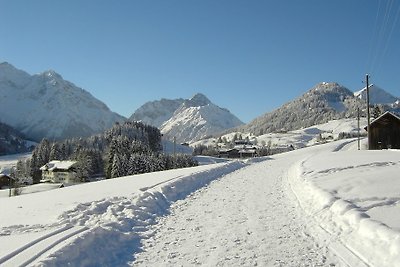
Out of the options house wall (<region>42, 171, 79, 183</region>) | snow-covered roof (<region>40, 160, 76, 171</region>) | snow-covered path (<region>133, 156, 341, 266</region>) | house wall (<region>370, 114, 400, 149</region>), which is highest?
house wall (<region>370, 114, 400, 149</region>)

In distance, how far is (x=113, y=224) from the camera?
1170cm

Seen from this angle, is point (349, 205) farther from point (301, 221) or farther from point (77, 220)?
point (77, 220)

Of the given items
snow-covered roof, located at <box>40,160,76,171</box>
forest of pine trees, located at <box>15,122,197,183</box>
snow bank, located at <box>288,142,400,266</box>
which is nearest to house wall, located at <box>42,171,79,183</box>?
snow-covered roof, located at <box>40,160,76,171</box>

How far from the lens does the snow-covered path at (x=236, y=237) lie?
8.41m

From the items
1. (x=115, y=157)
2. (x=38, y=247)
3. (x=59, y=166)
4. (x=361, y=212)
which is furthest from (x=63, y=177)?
(x=361, y=212)

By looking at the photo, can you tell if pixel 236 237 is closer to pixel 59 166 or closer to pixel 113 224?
pixel 113 224

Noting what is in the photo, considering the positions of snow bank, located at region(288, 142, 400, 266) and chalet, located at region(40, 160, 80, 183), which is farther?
chalet, located at region(40, 160, 80, 183)

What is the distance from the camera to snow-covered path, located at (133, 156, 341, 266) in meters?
8.41

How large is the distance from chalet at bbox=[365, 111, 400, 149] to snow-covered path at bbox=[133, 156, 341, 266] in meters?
41.1

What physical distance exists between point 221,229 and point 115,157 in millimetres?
84046

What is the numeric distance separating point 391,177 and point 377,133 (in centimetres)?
3989

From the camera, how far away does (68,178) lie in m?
113

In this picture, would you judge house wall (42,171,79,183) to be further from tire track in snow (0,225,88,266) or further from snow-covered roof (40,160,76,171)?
tire track in snow (0,225,88,266)

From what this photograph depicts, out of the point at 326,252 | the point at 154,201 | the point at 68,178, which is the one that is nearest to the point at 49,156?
the point at 68,178
